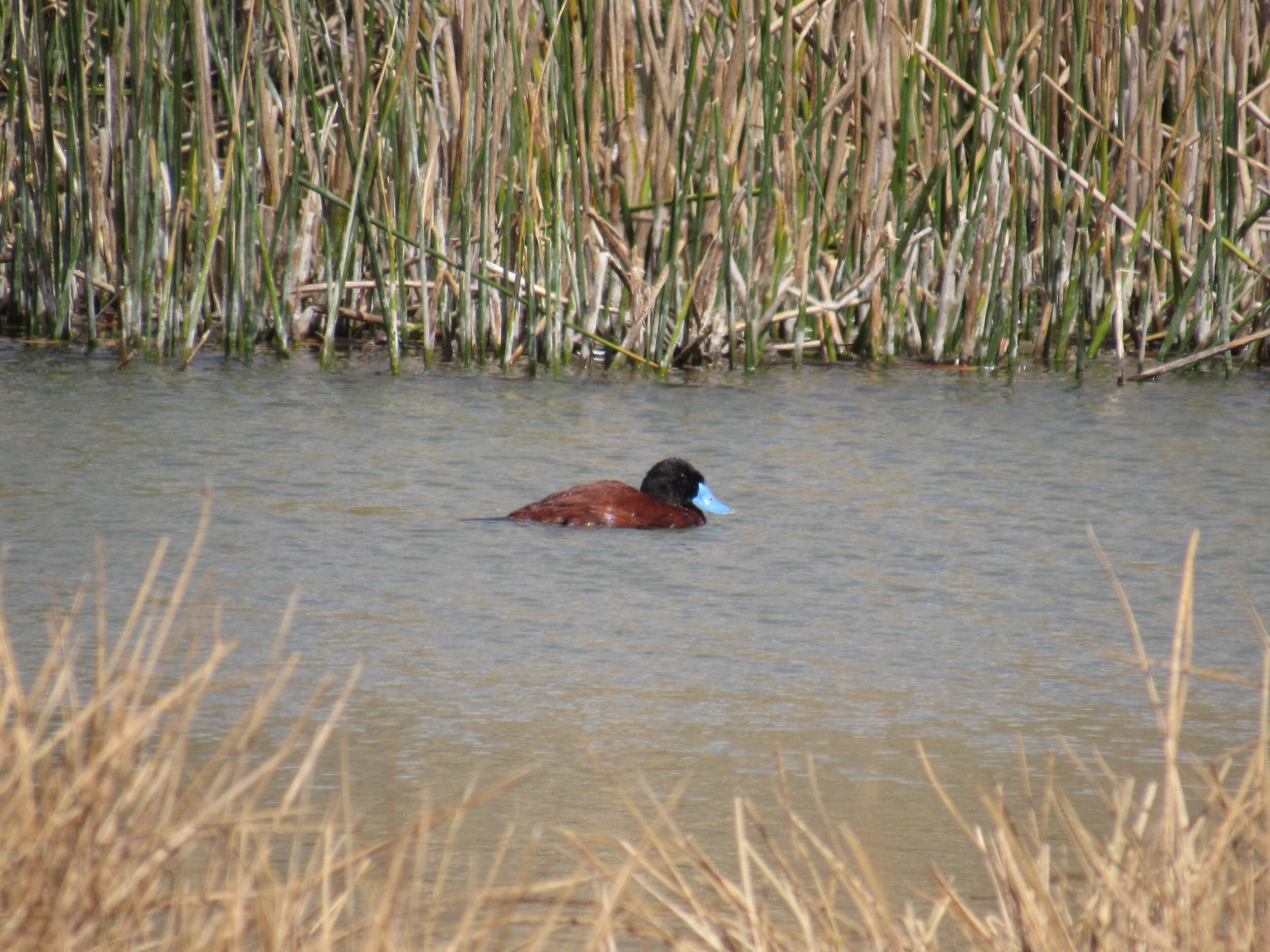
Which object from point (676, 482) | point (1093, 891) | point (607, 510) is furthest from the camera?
point (676, 482)

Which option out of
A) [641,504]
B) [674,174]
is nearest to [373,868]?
[641,504]

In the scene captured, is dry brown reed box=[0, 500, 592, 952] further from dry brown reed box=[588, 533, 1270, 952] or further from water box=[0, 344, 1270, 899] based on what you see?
water box=[0, 344, 1270, 899]

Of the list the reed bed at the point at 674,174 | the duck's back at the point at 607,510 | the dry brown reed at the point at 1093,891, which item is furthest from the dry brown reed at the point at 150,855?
the reed bed at the point at 674,174

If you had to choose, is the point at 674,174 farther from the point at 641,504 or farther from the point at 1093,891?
the point at 1093,891

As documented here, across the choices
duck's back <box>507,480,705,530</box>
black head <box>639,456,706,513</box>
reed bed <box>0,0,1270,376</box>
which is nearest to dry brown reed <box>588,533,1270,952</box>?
duck's back <box>507,480,705,530</box>

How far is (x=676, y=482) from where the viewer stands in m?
7.00

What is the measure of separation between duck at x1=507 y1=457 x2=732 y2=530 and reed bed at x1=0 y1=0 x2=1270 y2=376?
91.9 inches

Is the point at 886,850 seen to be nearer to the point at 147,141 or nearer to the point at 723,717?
the point at 723,717

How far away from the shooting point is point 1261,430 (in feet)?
27.4

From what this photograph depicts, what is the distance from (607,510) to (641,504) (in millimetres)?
200

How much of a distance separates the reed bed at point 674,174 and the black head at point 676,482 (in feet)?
7.53

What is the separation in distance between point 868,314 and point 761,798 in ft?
21.8

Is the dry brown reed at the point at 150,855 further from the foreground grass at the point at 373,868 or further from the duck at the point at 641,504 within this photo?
the duck at the point at 641,504

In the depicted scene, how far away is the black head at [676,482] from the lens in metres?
6.97
